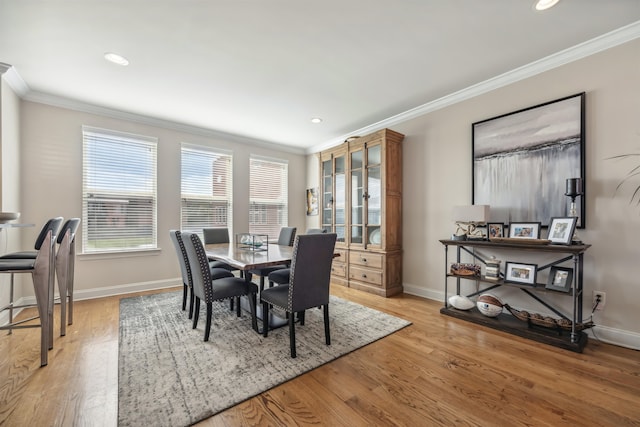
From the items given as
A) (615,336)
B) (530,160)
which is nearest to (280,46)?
(530,160)

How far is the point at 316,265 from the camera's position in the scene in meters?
2.13

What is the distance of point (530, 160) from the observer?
268 centimetres

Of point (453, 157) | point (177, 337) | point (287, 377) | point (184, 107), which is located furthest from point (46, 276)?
point (453, 157)

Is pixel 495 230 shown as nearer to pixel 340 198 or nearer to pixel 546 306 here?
pixel 546 306

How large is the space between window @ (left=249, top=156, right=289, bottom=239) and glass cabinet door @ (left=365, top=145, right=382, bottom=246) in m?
2.08

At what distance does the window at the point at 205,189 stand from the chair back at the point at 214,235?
1.93 ft

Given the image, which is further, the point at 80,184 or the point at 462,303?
the point at 80,184

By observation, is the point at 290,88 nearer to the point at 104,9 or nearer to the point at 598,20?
the point at 104,9

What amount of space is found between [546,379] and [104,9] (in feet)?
13.1

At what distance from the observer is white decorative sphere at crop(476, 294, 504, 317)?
2635 millimetres

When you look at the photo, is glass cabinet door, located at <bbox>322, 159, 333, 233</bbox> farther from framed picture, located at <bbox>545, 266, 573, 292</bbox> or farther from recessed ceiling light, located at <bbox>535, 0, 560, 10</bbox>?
recessed ceiling light, located at <bbox>535, 0, 560, 10</bbox>

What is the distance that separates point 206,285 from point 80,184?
8.65 feet

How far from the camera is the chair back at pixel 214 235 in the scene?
387cm

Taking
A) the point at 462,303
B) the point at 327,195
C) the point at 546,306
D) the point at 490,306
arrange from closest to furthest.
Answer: the point at 546,306 → the point at 490,306 → the point at 462,303 → the point at 327,195
